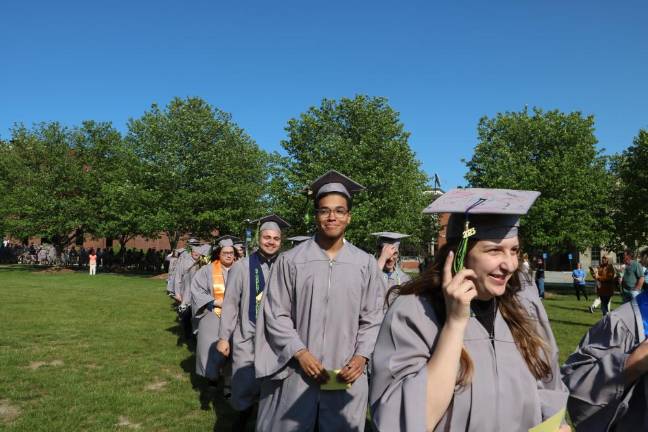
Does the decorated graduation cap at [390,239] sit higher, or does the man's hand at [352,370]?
the decorated graduation cap at [390,239]

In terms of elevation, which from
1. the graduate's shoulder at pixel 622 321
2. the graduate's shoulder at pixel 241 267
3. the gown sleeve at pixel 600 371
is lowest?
the gown sleeve at pixel 600 371

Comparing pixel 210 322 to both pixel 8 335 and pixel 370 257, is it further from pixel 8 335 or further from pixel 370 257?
pixel 8 335

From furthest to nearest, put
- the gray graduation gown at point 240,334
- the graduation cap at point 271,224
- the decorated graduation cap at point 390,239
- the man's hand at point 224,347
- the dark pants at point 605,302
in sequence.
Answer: the dark pants at point 605,302
the decorated graduation cap at point 390,239
the graduation cap at point 271,224
the man's hand at point 224,347
the gray graduation gown at point 240,334

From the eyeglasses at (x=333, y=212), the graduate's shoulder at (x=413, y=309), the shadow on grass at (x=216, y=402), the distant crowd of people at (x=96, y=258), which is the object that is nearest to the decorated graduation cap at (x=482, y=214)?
the graduate's shoulder at (x=413, y=309)

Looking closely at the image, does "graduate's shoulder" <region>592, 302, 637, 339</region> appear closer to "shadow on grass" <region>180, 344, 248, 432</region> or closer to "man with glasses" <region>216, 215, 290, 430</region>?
"man with glasses" <region>216, 215, 290, 430</region>

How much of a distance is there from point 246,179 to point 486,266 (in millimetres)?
34427

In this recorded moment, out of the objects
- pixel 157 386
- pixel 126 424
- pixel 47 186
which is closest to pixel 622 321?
pixel 126 424

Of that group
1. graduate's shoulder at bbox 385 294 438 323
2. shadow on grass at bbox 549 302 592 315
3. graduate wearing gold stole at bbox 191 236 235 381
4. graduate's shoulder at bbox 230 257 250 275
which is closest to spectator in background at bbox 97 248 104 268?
shadow on grass at bbox 549 302 592 315

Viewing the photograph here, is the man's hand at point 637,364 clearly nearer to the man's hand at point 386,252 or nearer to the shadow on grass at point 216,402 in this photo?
the man's hand at point 386,252

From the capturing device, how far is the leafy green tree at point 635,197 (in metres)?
30.2

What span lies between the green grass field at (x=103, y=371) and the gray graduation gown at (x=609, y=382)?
4264 millimetres

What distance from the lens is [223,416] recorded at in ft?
20.5

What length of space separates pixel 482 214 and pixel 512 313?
47 centimetres

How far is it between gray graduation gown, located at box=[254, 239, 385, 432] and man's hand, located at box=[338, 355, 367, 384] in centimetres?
6
